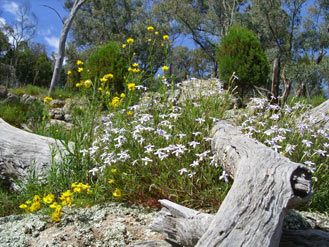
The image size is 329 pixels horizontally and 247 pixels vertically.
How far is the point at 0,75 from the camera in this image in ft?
76.7

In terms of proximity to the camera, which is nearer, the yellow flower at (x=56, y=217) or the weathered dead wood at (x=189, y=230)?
the weathered dead wood at (x=189, y=230)

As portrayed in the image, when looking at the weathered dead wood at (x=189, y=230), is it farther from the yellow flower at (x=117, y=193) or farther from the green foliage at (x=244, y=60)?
the green foliage at (x=244, y=60)

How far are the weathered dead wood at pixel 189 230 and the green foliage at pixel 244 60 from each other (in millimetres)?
7394

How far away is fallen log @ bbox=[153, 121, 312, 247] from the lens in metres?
1.47

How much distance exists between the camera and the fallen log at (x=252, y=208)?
1.47 m

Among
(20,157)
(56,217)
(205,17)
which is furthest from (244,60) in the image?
(205,17)

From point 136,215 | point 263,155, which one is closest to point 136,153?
point 136,215

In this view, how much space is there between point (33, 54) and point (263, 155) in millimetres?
32301

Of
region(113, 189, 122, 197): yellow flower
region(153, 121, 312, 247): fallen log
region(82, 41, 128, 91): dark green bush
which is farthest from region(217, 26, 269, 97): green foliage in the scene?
region(153, 121, 312, 247): fallen log

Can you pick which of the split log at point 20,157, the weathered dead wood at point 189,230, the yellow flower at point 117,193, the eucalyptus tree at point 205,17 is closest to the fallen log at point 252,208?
the weathered dead wood at point 189,230

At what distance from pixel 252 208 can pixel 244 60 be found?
27.5 ft

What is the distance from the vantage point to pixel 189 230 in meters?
1.85

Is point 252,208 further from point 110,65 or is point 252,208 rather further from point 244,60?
point 244,60

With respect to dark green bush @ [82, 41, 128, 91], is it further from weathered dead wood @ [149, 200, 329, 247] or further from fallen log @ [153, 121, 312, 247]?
fallen log @ [153, 121, 312, 247]
